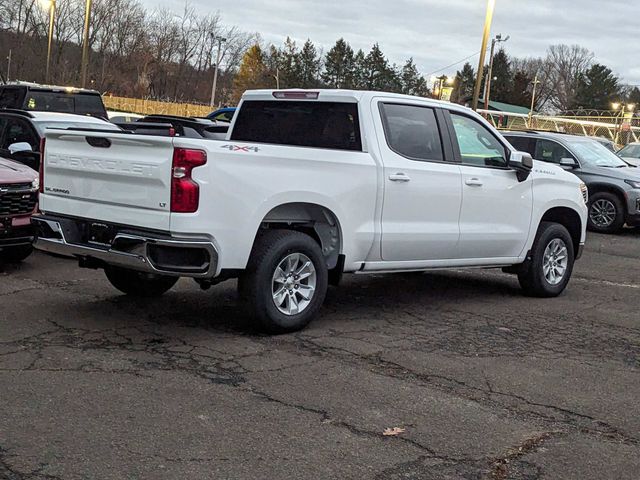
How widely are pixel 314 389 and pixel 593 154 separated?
42.4ft

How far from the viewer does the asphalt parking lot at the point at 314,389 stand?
4.16 metres

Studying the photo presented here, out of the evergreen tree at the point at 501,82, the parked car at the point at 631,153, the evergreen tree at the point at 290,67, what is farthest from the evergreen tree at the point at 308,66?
the parked car at the point at 631,153

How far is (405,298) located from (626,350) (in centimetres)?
240

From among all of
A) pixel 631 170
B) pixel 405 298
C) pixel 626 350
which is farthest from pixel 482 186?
pixel 631 170

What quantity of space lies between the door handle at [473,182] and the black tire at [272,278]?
1.88 meters

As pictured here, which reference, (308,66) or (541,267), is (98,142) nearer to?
(541,267)

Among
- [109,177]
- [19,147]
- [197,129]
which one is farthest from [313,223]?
[197,129]

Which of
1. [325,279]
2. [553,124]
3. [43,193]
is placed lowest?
[325,279]

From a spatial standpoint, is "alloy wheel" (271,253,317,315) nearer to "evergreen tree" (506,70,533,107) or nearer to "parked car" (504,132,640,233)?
"parked car" (504,132,640,233)

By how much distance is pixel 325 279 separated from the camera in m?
6.76

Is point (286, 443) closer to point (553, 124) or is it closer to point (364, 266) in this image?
point (364, 266)

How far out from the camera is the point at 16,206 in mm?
8633

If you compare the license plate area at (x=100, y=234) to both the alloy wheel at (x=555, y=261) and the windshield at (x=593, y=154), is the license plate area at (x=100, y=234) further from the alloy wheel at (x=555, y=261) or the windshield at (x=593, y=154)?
the windshield at (x=593, y=154)

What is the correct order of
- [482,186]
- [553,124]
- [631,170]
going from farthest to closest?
[553,124]
[631,170]
[482,186]
